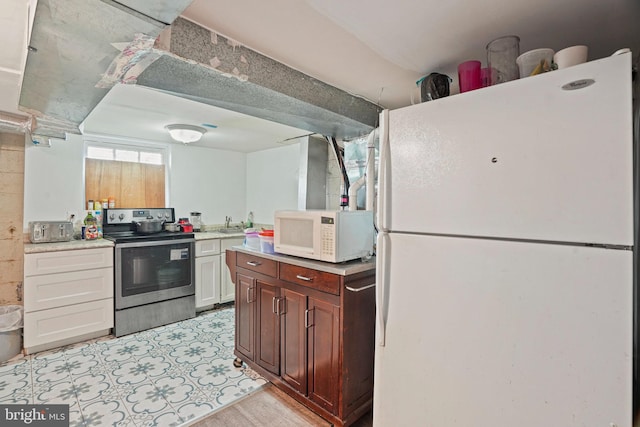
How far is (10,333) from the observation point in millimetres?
2543

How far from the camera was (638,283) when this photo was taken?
1107mm

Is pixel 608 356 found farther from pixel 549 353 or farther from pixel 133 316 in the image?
pixel 133 316

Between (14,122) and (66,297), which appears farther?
(66,297)

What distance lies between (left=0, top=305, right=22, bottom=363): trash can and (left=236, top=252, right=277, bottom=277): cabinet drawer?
2032 millimetres

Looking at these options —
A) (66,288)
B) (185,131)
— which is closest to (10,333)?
(66,288)

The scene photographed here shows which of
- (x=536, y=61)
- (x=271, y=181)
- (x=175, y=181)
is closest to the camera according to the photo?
(x=536, y=61)

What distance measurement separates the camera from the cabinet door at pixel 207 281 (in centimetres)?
357

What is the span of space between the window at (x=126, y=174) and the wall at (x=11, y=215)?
0.56 m

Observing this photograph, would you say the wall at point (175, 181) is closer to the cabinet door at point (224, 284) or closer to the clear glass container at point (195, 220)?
the clear glass container at point (195, 220)

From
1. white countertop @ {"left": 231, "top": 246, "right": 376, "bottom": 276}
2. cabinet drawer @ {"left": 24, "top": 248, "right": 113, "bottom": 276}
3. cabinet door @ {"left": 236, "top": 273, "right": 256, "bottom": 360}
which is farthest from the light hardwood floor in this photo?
cabinet drawer @ {"left": 24, "top": 248, "right": 113, "bottom": 276}

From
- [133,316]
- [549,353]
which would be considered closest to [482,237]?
[549,353]

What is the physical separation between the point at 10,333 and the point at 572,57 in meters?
4.16

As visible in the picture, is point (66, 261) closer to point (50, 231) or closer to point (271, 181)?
point (50, 231)

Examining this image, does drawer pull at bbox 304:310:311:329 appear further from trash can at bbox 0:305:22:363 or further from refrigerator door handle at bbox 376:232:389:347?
trash can at bbox 0:305:22:363
